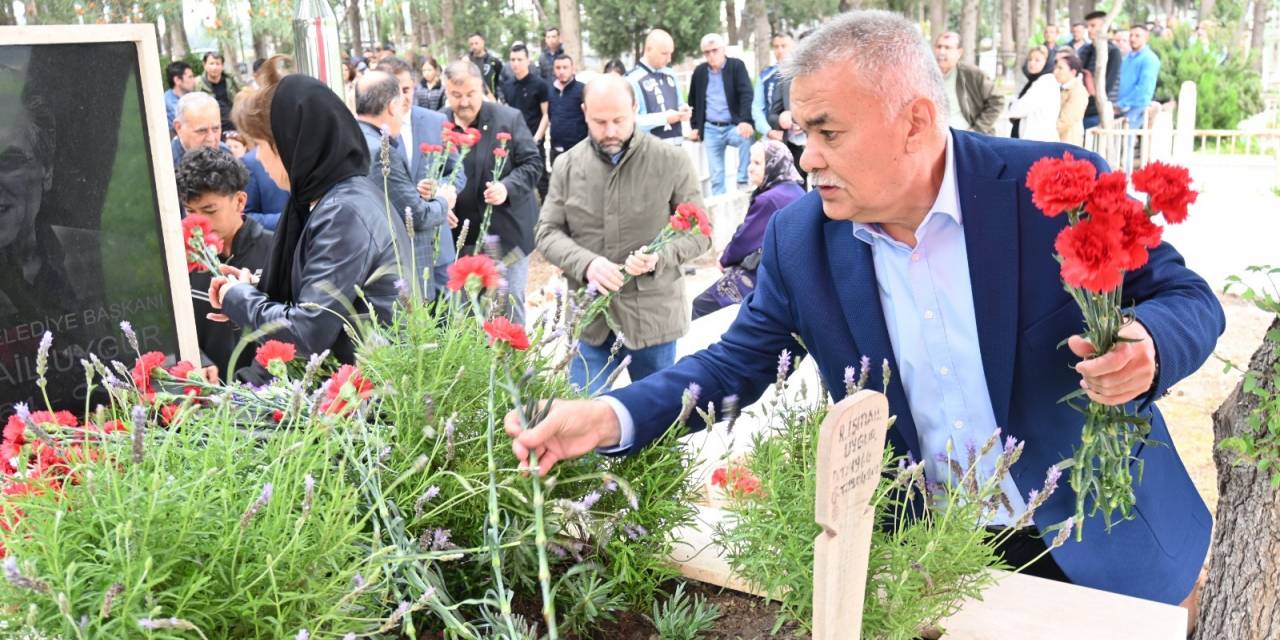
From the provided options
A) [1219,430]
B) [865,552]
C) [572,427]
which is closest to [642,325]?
[1219,430]

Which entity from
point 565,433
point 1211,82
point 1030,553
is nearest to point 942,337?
point 1030,553

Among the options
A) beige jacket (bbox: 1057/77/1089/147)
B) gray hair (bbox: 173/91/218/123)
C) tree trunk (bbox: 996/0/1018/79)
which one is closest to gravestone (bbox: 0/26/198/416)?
gray hair (bbox: 173/91/218/123)

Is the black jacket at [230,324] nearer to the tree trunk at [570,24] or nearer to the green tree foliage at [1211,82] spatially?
the tree trunk at [570,24]

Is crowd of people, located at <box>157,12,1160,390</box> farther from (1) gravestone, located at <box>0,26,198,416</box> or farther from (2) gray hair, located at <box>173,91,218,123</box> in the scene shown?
(1) gravestone, located at <box>0,26,198,416</box>

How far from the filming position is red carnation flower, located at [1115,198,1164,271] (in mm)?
1390

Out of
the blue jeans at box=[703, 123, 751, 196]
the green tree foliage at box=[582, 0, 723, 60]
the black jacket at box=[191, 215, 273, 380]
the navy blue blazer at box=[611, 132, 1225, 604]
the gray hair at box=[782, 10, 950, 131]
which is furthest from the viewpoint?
the green tree foliage at box=[582, 0, 723, 60]

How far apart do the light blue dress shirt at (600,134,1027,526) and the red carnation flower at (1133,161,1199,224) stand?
510 mm

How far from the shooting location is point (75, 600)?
3.51 feet

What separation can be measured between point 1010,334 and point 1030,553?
497 millimetres

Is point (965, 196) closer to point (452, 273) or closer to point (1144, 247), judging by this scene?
point (1144, 247)

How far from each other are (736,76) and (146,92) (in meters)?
9.23

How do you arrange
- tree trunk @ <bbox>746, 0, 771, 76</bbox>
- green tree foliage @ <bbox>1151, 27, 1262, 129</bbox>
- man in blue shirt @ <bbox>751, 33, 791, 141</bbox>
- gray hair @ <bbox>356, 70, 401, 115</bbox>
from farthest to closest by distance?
1. tree trunk @ <bbox>746, 0, 771, 76</bbox>
2. green tree foliage @ <bbox>1151, 27, 1262, 129</bbox>
3. man in blue shirt @ <bbox>751, 33, 791, 141</bbox>
4. gray hair @ <bbox>356, 70, 401, 115</bbox>

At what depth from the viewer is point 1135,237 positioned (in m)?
1.41

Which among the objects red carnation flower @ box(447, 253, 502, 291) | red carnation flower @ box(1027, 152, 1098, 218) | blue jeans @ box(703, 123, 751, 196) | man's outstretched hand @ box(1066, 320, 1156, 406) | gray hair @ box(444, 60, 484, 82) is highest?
gray hair @ box(444, 60, 484, 82)
